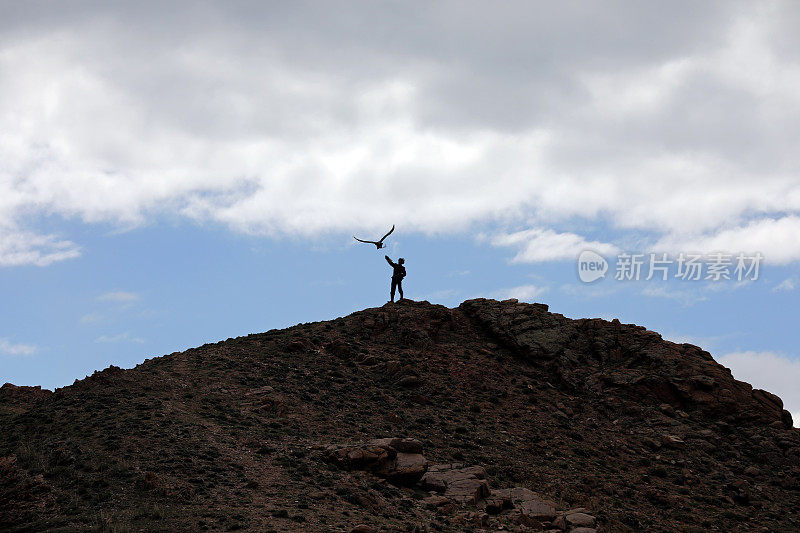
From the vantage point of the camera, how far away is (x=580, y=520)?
21391 millimetres

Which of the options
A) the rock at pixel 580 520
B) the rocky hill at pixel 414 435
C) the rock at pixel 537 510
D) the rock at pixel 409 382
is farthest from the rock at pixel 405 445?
the rock at pixel 409 382

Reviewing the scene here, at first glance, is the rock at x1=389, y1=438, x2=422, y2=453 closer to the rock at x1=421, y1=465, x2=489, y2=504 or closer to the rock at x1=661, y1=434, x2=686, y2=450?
the rock at x1=421, y1=465, x2=489, y2=504

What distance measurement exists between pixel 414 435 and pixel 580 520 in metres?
8.48

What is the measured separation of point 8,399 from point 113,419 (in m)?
15.3

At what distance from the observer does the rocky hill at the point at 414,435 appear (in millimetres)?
19375

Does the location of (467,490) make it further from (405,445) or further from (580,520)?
(580,520)

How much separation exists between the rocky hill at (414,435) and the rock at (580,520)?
91mm

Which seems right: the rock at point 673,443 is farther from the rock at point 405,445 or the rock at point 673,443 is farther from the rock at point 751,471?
the rock at point 405,445

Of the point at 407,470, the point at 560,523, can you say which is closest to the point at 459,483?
the point at 407,470

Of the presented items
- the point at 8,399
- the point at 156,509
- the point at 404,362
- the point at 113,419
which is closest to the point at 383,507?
the point at 156,509

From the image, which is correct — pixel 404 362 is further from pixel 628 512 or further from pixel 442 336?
pixel 628 512

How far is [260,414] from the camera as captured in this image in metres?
27.7

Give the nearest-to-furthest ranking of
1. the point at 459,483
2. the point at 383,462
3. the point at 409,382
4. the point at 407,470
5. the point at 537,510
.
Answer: the point at 537,510 < the point at 407,470 < the point at 383,462 < the point at 459,483 < the point at 409,382

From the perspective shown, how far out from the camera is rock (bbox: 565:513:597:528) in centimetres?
2125
